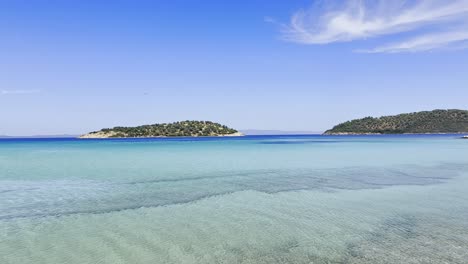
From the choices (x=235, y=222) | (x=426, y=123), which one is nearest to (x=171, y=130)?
(x=426, y=123)

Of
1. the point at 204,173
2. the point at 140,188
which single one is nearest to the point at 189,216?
the point at 140,188

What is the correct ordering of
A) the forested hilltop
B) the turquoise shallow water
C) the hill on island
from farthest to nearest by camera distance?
the forested hilltop → the hill on island → the turquoise shallow water

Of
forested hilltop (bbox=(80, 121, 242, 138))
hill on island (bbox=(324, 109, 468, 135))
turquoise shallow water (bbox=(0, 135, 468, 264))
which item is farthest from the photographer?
forested hilltop (bbox=(80, 121, 242, 138))

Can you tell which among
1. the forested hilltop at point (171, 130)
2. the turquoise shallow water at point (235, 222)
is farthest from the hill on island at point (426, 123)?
the turquoise shallow water at point (235, 222)

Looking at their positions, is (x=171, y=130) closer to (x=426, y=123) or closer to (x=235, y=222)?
(x=426, y=123)

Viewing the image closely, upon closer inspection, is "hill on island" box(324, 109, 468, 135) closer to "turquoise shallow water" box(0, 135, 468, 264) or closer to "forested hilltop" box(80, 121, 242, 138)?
"forested hilltop" box(80, 121, 242, 138)

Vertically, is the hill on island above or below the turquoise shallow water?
above

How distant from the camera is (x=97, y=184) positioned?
1891 cm

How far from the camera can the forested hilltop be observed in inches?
6998

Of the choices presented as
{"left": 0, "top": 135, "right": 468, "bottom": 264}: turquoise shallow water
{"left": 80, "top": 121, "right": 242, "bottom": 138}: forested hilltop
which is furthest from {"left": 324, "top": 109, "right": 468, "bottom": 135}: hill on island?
{"left": 0, "top": 135, "right": 468, "bottom": 264}: turquoise shallow water

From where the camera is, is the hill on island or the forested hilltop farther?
the forested hilltop

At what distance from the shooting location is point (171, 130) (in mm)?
186375

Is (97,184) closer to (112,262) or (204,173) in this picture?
(204,173)

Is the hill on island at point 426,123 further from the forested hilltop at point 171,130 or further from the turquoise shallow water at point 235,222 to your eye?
the turquoise shallow water at point 235,222
